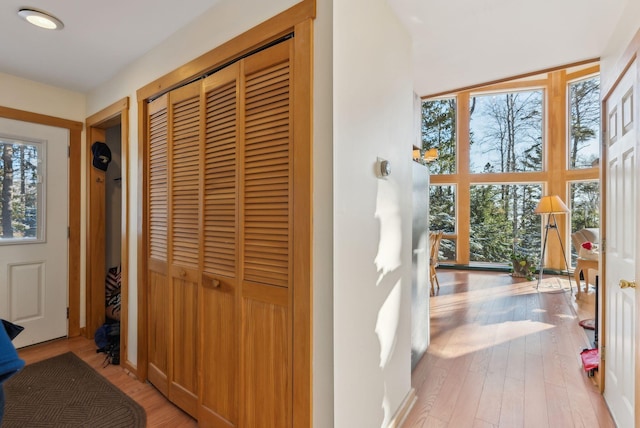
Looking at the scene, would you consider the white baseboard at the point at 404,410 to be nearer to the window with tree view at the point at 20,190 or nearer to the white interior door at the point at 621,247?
the white interior door at the point at 621,247

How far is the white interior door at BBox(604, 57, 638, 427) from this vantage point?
1.64m

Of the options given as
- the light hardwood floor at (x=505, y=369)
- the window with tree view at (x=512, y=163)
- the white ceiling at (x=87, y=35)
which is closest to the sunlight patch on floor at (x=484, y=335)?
the light hardwood floor at (x=505, y=369)

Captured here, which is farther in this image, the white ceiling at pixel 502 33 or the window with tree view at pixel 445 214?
the window with tree view at pixel 445 214

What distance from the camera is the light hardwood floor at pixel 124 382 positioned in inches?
77.8

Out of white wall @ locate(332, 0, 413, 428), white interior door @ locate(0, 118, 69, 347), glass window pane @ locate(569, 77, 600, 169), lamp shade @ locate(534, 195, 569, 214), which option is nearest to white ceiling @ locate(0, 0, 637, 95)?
white wall @ locate(332, 0, 413, 428)

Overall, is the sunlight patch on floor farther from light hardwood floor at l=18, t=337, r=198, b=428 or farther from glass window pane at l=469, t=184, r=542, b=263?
glass window pane at l=469, t=184, r=542, b=263

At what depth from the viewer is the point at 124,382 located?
2.38 metres

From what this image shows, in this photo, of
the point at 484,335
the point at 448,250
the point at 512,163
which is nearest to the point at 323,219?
the point at 484,335

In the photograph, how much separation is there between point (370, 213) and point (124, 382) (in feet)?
7.58

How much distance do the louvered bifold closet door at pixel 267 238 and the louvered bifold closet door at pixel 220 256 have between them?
3.6 inches

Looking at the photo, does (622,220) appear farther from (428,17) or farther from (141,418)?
(141,418)

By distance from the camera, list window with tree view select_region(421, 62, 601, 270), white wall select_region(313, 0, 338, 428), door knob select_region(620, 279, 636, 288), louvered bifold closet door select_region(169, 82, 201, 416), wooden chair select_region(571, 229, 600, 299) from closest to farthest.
→ white wall select_region(313, 0, 338, 428), door knob select_region(620, 279, 636, 288), louvered bifold closet door select_region(169, 82, 201, 416), wooden chair select_region(571, 229, 600, 299), window with tree view select_region(421, 62, 601, 270)

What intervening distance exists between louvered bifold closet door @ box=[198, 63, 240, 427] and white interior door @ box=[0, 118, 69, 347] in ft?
7.28

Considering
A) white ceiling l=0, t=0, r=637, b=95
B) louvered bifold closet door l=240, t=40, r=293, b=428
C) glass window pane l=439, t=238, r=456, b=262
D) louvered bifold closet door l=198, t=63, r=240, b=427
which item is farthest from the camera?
glass window pane l=439, t=238, r=456, b=262
